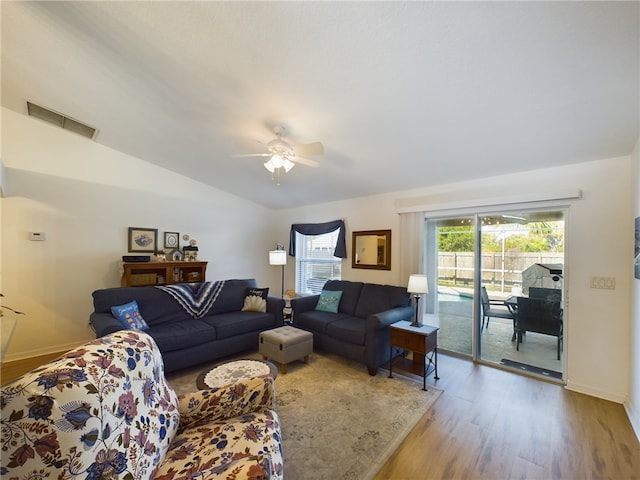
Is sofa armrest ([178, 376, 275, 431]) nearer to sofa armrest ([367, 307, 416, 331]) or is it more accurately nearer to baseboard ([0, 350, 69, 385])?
sofa armrest ([367, 307, 416, 331])

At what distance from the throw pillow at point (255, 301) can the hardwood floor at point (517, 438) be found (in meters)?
2.51

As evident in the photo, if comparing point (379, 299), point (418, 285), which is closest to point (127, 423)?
point (418, 285)

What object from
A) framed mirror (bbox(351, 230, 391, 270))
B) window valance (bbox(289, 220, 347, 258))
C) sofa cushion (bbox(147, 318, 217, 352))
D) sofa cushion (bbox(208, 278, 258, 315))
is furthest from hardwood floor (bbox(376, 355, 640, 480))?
sofa cushion (bbox(208, 278, 258, 315))

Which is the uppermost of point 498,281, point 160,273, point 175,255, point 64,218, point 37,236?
point 64,218

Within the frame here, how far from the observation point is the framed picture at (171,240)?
4602 mm

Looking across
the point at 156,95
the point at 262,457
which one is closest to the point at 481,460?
the point at 262,457

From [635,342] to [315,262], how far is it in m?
4.28

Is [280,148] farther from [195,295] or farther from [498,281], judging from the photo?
[498,281]

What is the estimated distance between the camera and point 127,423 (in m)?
1.08

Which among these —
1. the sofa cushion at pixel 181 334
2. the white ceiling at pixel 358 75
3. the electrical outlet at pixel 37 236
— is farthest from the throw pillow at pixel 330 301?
the electrical outlet at pixel 37 236

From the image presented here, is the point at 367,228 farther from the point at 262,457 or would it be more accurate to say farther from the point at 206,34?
the point at 262,457

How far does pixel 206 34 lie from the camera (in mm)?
1771

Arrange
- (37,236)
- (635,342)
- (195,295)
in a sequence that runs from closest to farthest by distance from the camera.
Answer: (635,342), (37,236), (195,295)

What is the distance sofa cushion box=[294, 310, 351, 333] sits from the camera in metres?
3.61
